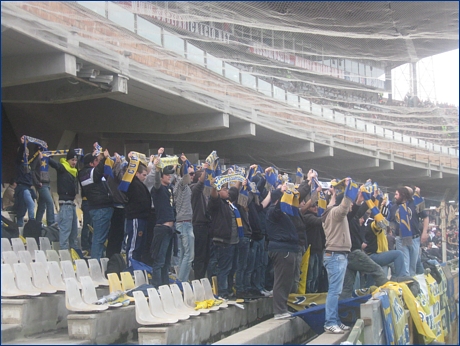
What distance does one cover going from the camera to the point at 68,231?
371 inches

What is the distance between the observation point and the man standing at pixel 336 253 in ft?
25.6

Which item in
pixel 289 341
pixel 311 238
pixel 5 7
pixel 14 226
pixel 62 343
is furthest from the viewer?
pixel 311 238

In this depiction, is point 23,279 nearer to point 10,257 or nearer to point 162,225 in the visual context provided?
point 10,257

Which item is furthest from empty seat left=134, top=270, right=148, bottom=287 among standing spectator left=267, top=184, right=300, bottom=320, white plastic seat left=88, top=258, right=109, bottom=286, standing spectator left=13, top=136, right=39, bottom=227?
standing spectator left=13, top=136, right=39, bottom=227

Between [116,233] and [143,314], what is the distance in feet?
9.31

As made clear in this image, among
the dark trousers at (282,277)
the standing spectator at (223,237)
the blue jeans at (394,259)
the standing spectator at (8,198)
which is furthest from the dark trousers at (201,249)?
the standing spectator at (8,198)

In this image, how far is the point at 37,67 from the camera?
9.62 metres

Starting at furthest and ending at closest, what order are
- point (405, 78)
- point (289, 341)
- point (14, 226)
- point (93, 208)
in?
1. point (405, 78)
2. point (14, 226)
3. point (93, 208)
4. point (289, 341)

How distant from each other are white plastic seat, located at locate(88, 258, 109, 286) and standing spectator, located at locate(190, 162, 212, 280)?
162 cm

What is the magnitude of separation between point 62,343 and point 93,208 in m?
3.13

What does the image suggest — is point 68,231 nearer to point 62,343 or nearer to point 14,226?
point 14,226

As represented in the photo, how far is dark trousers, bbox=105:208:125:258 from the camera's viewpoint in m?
9.19

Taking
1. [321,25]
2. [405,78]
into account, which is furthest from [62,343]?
[405,78]

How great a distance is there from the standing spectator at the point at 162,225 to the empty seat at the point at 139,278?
8.8 inches
